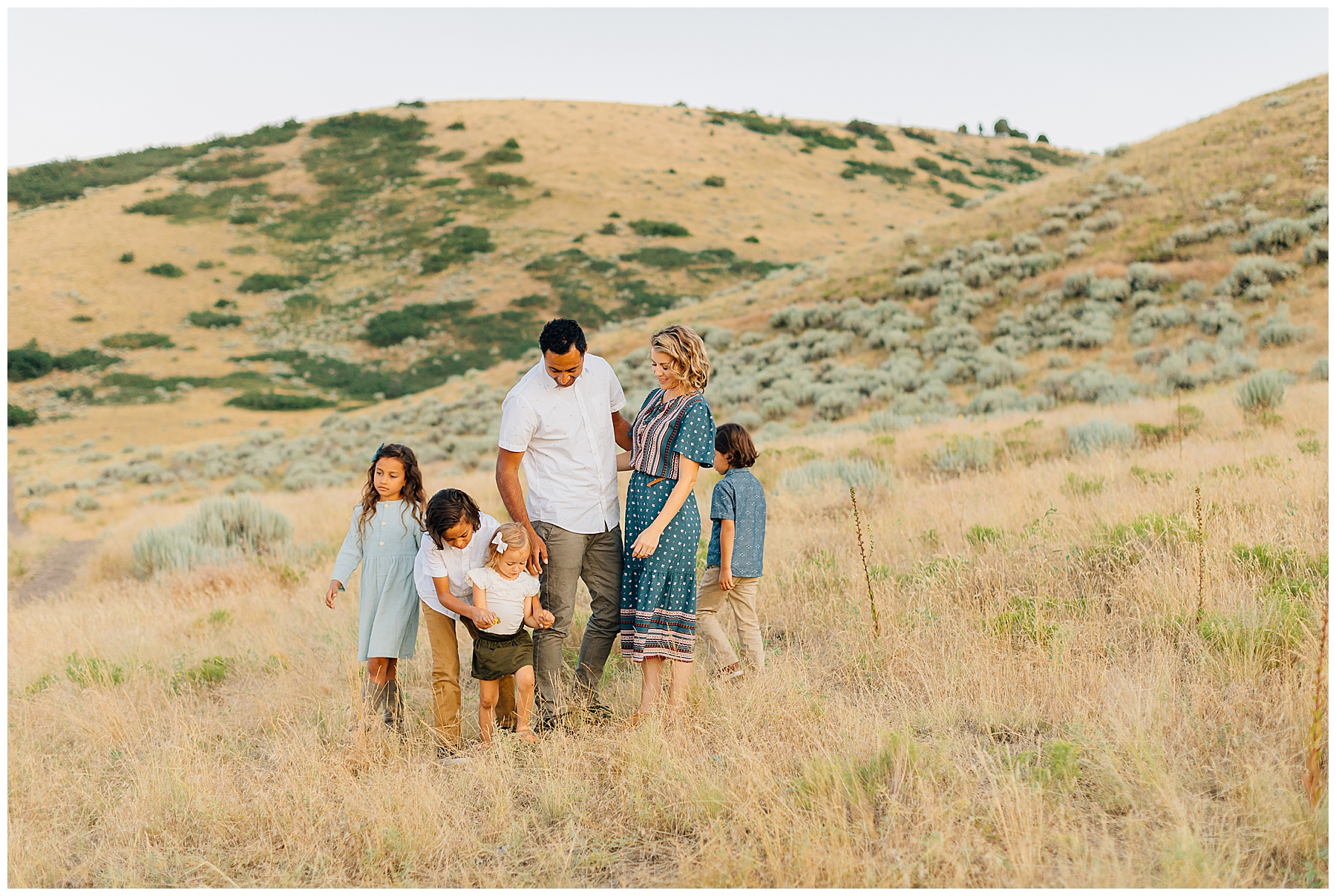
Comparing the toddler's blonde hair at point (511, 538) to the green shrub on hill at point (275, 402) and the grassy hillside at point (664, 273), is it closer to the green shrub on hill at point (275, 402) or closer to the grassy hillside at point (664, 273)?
the grassy hillside at point (664, 273)

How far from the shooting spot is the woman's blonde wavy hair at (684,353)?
396 cm

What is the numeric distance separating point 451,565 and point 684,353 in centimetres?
161

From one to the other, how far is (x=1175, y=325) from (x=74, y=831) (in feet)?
57.0

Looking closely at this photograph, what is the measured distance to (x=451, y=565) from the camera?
404cm

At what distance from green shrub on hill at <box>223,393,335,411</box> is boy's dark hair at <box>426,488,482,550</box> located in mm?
30371

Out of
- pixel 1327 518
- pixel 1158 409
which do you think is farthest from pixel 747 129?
pixel 1327 518

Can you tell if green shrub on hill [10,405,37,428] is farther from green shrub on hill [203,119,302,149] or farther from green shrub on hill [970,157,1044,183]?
green shrub on hill [970,157,1044,183]

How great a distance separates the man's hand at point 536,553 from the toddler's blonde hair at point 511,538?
0.03 m

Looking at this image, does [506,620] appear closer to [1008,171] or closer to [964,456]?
[964,456]

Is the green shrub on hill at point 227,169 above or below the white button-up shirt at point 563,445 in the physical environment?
above

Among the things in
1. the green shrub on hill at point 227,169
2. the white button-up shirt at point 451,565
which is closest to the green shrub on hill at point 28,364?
the green shrub on hill at point 227,169

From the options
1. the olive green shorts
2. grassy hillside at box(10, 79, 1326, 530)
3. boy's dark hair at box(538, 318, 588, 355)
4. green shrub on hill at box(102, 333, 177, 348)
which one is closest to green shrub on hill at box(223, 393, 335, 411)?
grassy hillside at box(10, 79, 1326, 530)

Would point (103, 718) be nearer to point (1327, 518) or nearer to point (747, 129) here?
point (1327, 518)

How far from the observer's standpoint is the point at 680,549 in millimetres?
4074
